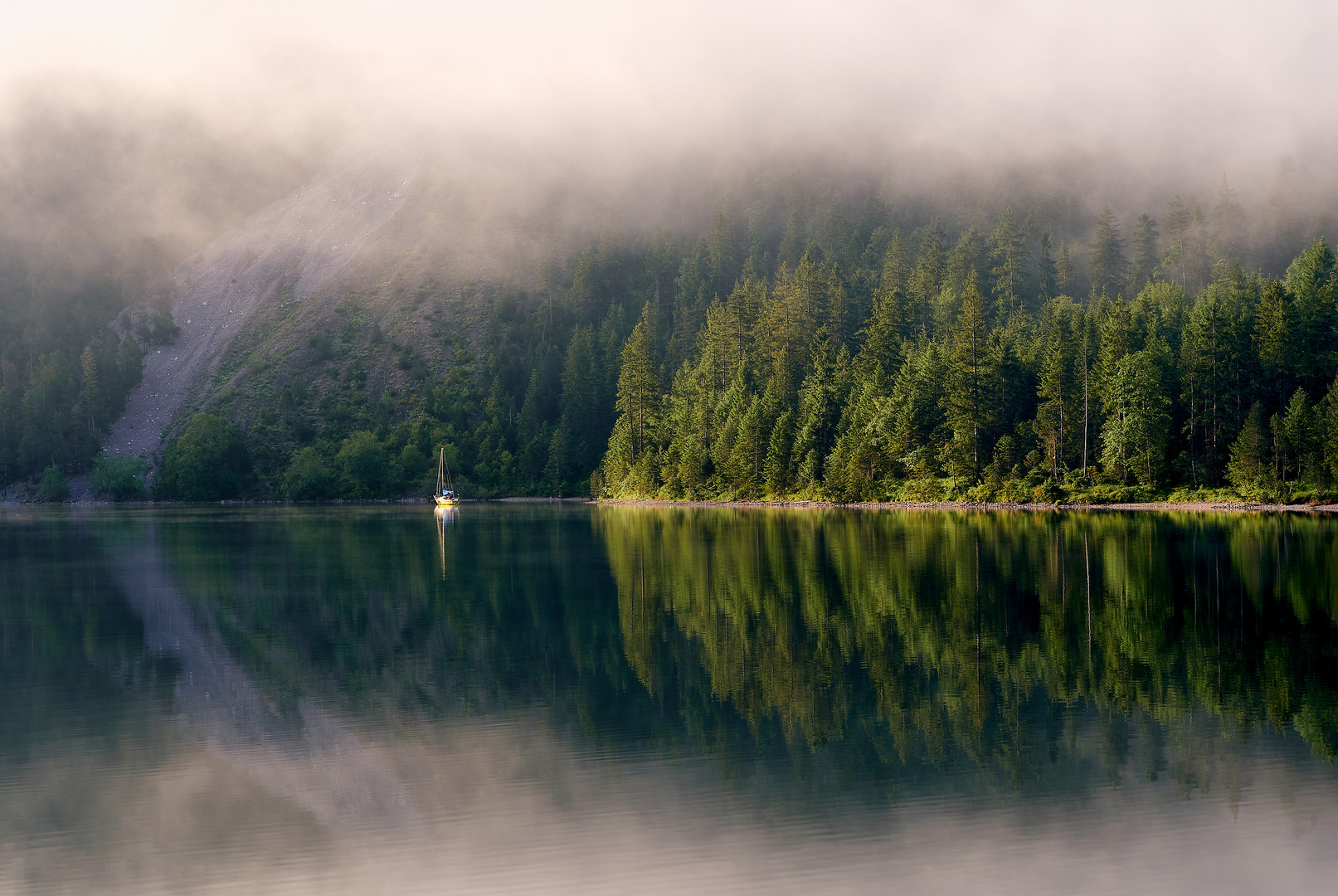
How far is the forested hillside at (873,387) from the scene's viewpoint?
93.4m

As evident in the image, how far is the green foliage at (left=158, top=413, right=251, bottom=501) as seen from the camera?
6816 inches

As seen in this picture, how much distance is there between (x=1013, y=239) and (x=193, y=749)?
165 meters

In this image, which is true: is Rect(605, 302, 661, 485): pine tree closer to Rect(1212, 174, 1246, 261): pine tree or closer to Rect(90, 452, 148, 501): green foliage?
Rect(90, 452, 148, 501): green foliage

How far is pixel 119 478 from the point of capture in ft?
599

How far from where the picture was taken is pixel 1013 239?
16875 centimetres

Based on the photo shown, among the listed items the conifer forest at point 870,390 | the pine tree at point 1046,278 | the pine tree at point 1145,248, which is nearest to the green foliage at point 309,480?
the conifer forest at point 870,390

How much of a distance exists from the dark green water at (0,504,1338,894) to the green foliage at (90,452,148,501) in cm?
15560

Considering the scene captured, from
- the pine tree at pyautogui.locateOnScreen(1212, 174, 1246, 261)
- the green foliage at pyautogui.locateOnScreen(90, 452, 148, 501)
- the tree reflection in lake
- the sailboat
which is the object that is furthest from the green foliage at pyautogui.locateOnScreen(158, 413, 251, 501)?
the pine tree at pyautogui.locateOnScreen(1212, 174, 1246, 261)

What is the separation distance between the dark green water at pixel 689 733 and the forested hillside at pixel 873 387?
54705 millimetres

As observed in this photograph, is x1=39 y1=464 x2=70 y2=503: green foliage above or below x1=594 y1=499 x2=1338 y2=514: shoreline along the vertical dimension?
above

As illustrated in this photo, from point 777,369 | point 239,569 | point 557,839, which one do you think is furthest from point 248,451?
point 557,839

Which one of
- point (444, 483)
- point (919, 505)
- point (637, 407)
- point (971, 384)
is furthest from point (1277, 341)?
point (444, 483)

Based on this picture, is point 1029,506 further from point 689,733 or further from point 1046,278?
point 1046,278

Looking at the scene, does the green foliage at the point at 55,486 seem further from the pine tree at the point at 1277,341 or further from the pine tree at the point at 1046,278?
the pine tree at the point at 1277,341
